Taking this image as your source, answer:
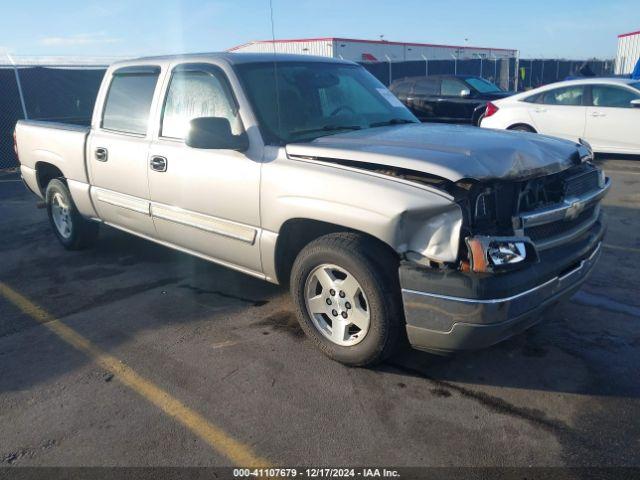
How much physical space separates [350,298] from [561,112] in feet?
27.6

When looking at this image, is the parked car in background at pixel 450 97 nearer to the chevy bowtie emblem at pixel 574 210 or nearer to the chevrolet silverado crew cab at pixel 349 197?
the chevrolet silverado crew cab at pixel 349 197

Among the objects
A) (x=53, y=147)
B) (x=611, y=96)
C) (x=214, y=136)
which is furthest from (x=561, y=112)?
(x=53, y=147)

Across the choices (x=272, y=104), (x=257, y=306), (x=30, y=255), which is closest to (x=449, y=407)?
(x=257, y=306)

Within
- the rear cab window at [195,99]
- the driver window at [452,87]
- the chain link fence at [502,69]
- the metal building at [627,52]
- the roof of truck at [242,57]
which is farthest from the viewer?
the metal building at [627,52]

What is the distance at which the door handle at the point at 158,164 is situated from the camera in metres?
4.32

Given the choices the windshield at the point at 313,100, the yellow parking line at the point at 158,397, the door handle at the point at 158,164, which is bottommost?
the yellow parking line at the point at 158,397

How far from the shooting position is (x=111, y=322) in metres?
4.27

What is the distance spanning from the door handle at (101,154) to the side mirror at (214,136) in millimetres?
1646

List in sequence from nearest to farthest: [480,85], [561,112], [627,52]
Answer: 1. [561,112]
2. [480,85]
3. [627,52]

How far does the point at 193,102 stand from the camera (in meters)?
4.22

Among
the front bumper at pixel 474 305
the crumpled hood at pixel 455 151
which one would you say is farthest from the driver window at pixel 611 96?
the front bumper at pixel 474 305

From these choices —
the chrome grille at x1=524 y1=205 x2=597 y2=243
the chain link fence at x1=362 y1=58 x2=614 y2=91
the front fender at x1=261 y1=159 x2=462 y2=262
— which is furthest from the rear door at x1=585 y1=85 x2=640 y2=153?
the chain link fence at x1=362 y1=58 x2=614 y2=91

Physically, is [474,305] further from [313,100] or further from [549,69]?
[549,69]

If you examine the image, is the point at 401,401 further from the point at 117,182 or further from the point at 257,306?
the point at 117,182
